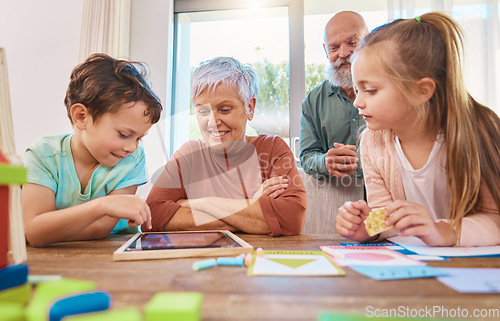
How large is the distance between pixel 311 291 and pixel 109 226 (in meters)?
0.76

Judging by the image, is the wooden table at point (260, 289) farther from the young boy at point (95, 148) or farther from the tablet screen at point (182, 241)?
the young boy at point (95, 148)

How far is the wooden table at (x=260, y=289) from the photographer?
1.32ft

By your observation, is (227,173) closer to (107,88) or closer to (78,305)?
(107,88)

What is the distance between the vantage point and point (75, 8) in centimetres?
309

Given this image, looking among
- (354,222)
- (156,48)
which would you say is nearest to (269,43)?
(156,48)

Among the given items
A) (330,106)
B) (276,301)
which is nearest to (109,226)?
(276,301)

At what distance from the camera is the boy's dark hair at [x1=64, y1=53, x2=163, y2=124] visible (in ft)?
3.59

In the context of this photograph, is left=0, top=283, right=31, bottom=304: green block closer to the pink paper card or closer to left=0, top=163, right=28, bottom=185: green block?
left=0, top=163, right=28, bottom=185: green block

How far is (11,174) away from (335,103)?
5.95ft

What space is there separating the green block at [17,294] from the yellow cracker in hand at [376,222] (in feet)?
2.30

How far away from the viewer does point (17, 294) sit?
16.7 inches

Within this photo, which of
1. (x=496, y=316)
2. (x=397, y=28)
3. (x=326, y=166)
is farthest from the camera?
(x=326, y=166)

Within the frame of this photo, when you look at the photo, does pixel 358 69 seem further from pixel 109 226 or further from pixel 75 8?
pixel 75 8

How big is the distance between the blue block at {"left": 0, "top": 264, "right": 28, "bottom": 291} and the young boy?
0.48 metres
